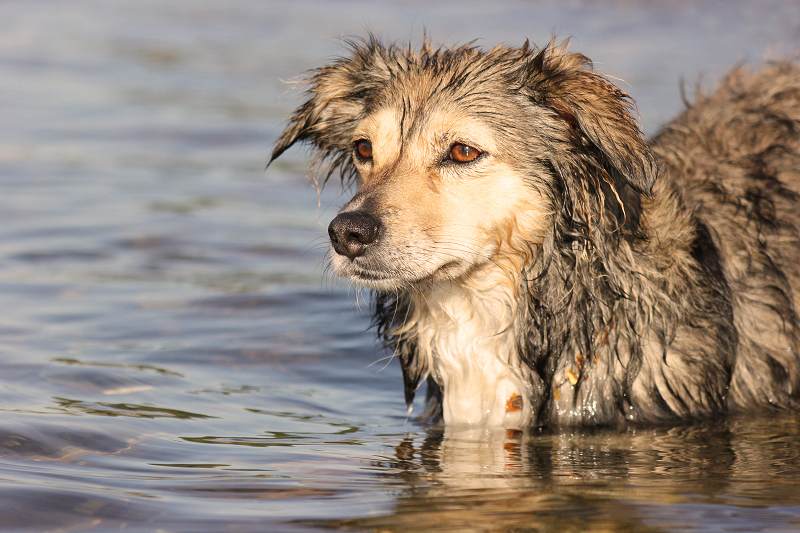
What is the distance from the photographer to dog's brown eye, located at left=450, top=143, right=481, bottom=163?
487 cm

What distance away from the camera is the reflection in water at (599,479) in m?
3.73

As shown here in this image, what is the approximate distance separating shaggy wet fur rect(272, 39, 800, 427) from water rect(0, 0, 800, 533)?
0.76 feet

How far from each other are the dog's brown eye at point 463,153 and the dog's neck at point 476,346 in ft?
1.73

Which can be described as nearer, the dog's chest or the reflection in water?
the reflection in water

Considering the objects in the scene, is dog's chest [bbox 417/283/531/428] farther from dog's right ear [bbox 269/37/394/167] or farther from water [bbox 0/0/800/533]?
dog's right ear [bbox 269/37/394/167]

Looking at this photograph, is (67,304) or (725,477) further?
(67,304)

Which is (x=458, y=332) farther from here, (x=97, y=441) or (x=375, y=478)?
(x=97, y=441)


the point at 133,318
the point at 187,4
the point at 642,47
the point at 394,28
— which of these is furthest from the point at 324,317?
the point at 187,4

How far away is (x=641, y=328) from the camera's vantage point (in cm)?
502

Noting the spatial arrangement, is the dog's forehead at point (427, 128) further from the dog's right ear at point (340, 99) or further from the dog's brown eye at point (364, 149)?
the dog's right ear at point (340, 99)

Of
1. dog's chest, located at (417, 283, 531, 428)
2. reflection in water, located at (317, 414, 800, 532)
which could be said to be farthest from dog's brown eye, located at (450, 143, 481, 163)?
reflection in water, located at (317, 414, 800, 532)

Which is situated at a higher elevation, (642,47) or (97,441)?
(642,47)

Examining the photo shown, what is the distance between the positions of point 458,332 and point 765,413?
159cm

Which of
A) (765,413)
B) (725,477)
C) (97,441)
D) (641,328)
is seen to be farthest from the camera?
(765,413)
